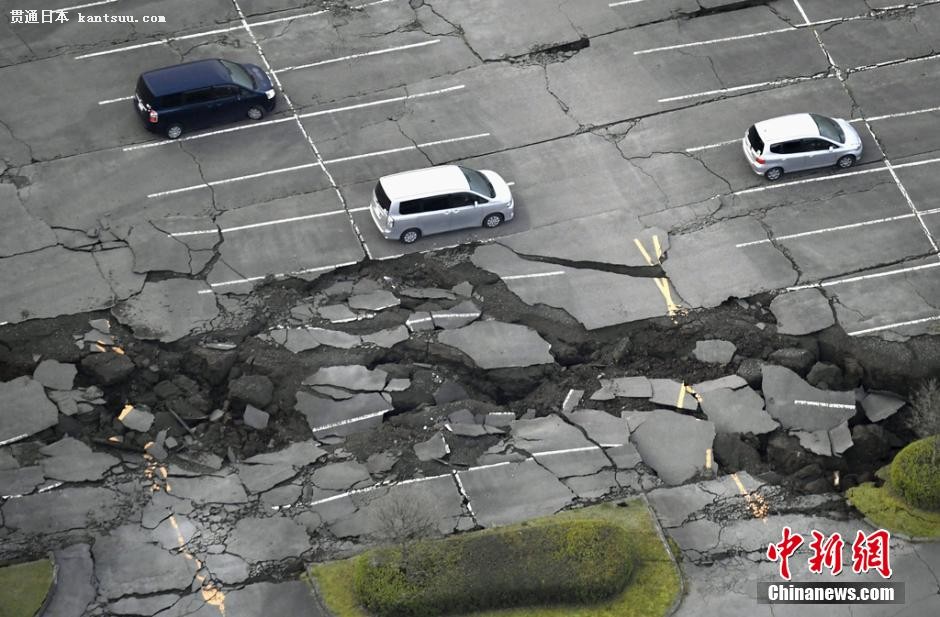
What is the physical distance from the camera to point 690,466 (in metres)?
29.2

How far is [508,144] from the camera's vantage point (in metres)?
37.3

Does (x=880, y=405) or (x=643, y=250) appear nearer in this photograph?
(x=880, y=405)

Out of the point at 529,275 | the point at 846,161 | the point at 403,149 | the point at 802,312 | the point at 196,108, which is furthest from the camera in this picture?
the point at 403,149

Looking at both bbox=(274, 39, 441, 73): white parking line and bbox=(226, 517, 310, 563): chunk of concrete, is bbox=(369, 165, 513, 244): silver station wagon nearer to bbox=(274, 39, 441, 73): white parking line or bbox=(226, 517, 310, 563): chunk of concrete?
bbox=(274, 39, 441, 73): white parking line

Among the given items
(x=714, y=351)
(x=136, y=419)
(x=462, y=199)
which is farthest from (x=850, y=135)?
(x=136, y=419)

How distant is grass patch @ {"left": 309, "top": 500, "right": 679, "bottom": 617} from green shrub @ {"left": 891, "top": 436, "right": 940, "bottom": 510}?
6.01 m

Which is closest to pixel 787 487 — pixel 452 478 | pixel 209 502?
pixel 452 478

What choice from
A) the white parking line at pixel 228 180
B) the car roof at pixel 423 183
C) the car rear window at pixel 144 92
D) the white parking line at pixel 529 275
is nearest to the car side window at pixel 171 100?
the car rear window at pixel 144 92

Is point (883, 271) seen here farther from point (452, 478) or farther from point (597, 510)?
point (452, 478)

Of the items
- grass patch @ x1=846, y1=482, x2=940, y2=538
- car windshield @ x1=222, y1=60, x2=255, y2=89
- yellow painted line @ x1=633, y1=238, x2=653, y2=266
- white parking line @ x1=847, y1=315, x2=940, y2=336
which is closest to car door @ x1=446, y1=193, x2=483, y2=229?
yellow painted line @ x1=633, y1=238, x2=653, y2=266

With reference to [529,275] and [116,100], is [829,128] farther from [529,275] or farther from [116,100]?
[116,100]

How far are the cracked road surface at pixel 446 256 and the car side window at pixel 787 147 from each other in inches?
46.2

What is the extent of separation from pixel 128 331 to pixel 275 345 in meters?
3.88

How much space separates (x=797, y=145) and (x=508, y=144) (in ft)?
28.7
